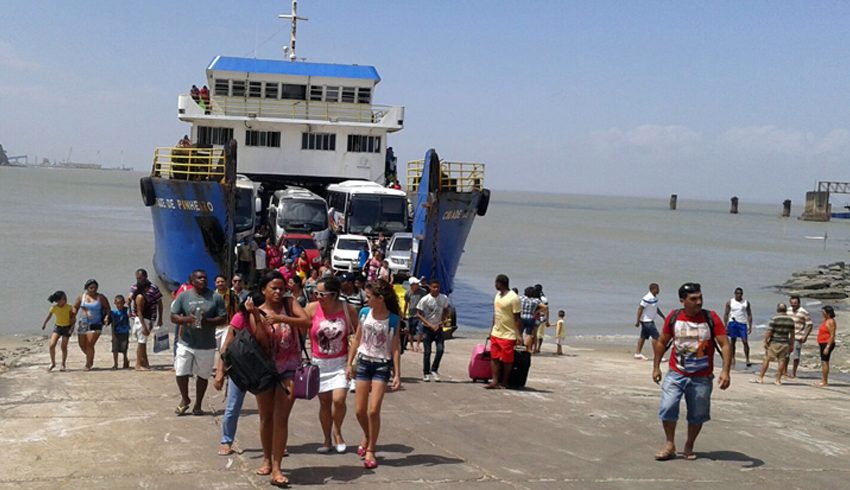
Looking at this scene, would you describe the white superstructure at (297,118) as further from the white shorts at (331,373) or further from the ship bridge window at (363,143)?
the white shorts at (331,373)

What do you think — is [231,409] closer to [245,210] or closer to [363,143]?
[245,210]

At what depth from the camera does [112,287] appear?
99.6 ft

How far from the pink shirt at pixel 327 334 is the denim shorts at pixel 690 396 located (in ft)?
8.98

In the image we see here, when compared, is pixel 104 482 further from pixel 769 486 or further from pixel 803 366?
pixel 803 366

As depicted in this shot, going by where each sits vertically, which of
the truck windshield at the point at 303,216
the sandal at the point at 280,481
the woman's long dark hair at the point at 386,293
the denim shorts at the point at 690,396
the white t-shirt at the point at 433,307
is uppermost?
the truck windshield at the point at 303,216

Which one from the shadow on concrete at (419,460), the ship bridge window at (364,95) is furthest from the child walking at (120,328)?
the ship bridge window at (364,95)

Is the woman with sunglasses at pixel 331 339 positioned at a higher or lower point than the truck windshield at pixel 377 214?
lower

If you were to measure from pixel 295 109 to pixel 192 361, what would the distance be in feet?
68.8

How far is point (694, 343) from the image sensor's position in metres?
7.93

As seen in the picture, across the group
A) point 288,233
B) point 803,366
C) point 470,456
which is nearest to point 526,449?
point 470,456

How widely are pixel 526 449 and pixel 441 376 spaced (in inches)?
171

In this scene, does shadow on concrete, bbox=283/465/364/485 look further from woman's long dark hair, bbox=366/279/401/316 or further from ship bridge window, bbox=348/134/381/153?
ship bridge window, bbox=348/134/381/153

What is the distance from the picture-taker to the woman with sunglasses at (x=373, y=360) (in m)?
7.57

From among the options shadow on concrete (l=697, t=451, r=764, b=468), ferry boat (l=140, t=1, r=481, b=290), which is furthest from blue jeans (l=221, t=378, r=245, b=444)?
ferry boat (l=140, t=1, r=481, b=290)
